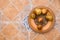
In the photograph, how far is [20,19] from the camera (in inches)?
59.0

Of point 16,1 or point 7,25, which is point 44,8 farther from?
point 7,25

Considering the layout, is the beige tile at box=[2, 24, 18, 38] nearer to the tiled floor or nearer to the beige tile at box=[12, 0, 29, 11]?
the tiled floor

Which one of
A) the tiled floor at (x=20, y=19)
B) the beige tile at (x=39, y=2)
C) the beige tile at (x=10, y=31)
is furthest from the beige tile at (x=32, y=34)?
the beige tile at (x=39, y=2)

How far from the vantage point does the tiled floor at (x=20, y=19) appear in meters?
1.48

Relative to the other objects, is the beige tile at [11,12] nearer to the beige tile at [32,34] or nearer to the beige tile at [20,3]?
the beige tile at [20,3]

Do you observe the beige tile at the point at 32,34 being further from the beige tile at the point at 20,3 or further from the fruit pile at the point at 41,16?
the beige tile at the point at 20,3

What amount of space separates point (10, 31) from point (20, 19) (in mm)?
137

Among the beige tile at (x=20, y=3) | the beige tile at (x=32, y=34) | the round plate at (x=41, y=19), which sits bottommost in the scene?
the beige tile at (x=32, y=34)

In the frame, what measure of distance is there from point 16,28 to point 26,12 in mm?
165

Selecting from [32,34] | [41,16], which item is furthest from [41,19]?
[32,34]

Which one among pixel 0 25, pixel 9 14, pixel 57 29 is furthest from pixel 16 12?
pixel 57 29

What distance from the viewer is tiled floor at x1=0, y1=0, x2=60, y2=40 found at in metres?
1.48

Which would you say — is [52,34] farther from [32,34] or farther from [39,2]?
[39,2]

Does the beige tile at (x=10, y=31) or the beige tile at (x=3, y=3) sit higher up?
the beige tile at (x=3, y=3)
